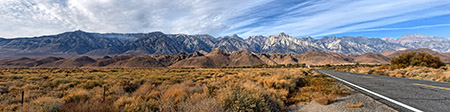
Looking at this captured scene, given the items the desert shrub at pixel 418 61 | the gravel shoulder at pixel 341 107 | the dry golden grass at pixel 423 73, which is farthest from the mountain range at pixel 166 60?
the gravel shoulder at pixel 341 107

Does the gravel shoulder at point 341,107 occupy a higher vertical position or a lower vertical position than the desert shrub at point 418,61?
lower

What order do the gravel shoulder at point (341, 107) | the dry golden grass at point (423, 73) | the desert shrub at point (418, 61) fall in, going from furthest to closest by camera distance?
the desert shrub at point (418, 61)
the dry golden grass at point (423, 73)
the gravel shoulder at point (341, 107)

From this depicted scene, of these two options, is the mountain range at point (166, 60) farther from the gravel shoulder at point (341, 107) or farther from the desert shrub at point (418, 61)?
the gravel shoulder at point (341, 107)

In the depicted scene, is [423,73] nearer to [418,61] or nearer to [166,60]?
[418,61]

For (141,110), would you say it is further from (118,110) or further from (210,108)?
(210,108)

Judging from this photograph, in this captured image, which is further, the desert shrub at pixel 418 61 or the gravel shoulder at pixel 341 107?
the desert shrub at pixel 418 61

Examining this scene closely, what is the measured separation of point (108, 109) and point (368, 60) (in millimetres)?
194187

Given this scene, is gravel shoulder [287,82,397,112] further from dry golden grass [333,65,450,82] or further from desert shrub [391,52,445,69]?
desert shrub [391,52,445,69]

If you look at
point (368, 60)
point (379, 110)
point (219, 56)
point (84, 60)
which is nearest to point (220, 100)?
point (379, 110)

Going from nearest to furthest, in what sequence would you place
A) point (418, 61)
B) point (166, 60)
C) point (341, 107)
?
point (341, 107), point (418, 61), point (166, 60)

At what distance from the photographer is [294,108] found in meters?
5.75

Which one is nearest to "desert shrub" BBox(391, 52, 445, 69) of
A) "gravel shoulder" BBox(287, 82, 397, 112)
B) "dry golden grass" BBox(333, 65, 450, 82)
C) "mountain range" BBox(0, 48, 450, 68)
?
"dry golden grass" BBox(333, 65, 450, 82)

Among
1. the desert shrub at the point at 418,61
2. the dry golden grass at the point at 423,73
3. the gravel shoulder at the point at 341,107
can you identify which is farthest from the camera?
the desert shrub at the point at 418,61

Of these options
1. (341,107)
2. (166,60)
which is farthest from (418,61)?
(166,60)
